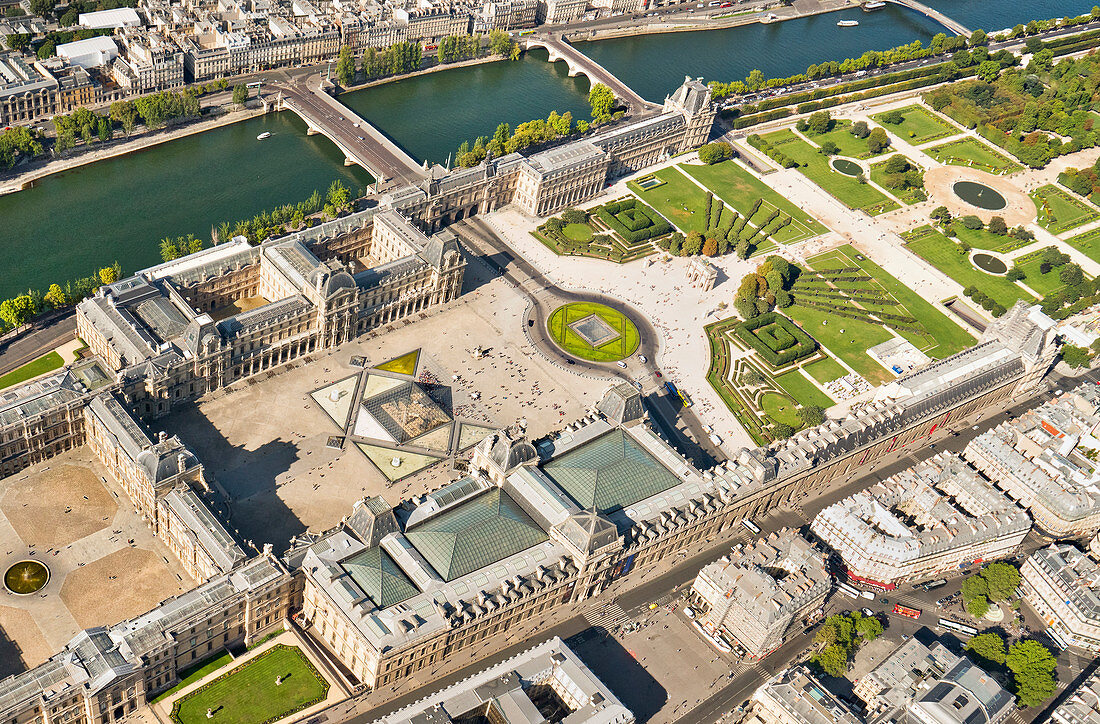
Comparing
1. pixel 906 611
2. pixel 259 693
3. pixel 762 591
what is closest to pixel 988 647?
pixel 906 611

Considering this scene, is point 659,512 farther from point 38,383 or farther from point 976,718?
point 38,383

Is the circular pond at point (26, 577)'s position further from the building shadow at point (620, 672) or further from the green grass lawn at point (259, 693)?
the building shadow at point (620, 672)

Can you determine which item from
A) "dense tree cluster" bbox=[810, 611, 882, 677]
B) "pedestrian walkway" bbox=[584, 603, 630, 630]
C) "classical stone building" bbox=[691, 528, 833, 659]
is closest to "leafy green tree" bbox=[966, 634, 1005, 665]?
"dense tree cluster" bbox=[810, 611, 882, 677]

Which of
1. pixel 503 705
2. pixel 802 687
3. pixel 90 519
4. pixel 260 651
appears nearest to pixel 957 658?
pixel 802 687

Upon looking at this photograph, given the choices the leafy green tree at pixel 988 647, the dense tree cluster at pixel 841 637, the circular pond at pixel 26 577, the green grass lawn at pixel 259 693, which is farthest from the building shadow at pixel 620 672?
the circular pond at pixel 26 577

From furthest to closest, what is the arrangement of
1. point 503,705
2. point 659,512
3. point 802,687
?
point 659,512 < point 802,687 < point 503,705

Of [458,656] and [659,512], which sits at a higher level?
[659,512]

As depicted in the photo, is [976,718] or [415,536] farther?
[415,536]
